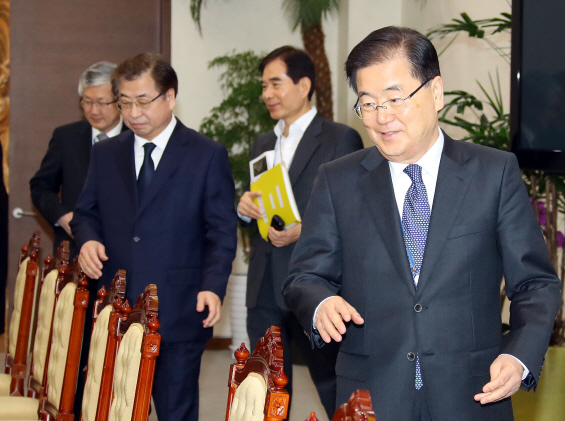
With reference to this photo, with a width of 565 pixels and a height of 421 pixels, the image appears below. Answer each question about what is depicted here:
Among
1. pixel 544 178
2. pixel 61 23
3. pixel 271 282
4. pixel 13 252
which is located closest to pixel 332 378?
pixel 271 282

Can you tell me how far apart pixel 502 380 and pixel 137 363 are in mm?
945

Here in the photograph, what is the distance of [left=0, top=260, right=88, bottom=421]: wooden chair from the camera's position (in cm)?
241

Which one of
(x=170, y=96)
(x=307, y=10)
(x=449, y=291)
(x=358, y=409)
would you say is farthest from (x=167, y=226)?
(x=307, y=10)

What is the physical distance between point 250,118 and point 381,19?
1.29 meters

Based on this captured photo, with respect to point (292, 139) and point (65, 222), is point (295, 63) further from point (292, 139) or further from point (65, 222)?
point (65, 222)

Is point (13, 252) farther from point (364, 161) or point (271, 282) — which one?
point (364, 161)

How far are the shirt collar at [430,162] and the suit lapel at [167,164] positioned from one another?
1.28 m

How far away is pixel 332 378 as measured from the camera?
336 centimetres

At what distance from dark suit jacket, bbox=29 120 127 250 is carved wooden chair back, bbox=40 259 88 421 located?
118 cm

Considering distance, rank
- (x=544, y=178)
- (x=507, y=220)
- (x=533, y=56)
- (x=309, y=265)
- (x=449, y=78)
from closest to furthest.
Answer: (x=507, y=220) < (x=309, y=265) < (x=533, y=56) < (x=544, y=178) < (x=449, y=78)

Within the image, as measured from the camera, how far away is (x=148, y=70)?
2.85 metres

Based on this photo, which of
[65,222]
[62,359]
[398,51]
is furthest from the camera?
[65,222]

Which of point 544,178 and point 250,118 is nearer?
point 544,178

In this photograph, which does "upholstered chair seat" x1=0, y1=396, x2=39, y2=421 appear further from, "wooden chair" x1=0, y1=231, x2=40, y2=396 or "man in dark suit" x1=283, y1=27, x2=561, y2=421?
"man in dark suit" x1=283, y1=27, x2=561, y2=421
